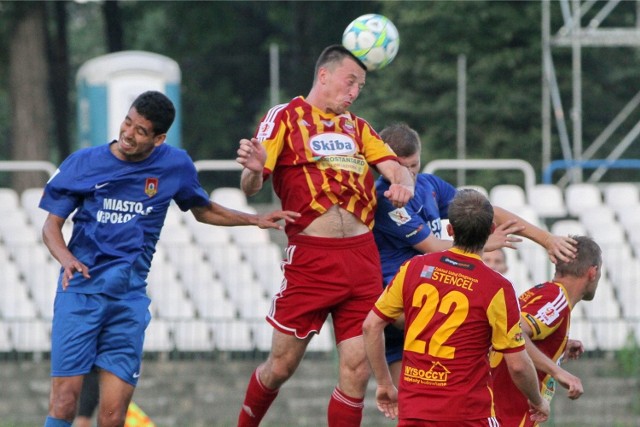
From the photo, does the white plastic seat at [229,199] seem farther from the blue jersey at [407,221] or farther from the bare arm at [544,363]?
the bare arm at [544,363]

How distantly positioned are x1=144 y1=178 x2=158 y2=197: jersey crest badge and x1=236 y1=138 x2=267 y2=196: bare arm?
21.4 inches

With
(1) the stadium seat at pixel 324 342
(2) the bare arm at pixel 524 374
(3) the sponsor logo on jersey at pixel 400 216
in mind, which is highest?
(3) the sponsor logo on jersey at pixel 400 216

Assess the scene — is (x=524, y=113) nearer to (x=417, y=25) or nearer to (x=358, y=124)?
(x=417, y=25)

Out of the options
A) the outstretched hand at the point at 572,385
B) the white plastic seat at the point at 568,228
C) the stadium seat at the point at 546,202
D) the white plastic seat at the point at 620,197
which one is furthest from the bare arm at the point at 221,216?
the white plastic seat at the point at 620,197

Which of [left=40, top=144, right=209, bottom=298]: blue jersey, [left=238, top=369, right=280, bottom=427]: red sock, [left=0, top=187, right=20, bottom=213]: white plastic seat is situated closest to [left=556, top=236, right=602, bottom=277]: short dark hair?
[left=238, top=369, right=280, bottom=427]: red sock

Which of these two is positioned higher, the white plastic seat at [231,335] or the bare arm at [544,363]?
the bare arm at [544,363]

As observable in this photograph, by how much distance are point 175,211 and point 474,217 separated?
29.1 feet

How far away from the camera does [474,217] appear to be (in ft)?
19.5

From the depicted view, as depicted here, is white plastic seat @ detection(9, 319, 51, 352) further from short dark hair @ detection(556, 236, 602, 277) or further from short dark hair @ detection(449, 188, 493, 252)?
short dark hair @ detection(449, 188, 493, 252)

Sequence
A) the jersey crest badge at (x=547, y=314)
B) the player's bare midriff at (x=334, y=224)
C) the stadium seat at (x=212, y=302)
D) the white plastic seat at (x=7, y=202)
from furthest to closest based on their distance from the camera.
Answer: the white plastic seat at (x=7, y=202) → the stadium seat at (x=212, y=302) → the player's bare midriff at (x=334, y=224) → the jersey crest badge at (x=547, y=314)

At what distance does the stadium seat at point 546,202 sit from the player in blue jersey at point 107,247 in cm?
801

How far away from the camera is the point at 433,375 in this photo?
593cm

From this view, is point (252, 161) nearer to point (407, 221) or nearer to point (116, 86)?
point (407, 221)

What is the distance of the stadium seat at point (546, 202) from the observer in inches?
575
